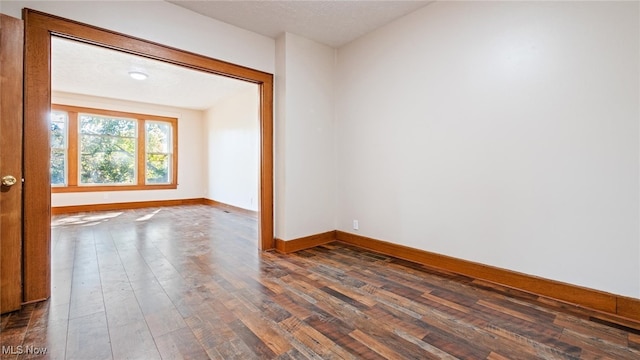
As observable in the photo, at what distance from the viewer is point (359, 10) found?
116 inches

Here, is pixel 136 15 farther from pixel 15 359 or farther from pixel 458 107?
pixel 458 107

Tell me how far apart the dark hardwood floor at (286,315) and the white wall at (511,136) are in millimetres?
416

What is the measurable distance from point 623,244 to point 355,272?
1.99 m

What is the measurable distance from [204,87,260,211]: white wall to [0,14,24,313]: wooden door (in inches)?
139

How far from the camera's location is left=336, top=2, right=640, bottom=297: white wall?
194 centimetres

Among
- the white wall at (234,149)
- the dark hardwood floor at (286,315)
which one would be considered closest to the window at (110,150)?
the white wall at (234,149)

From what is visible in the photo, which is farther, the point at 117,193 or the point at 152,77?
the point at 117,193

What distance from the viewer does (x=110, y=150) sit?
22.2 feet

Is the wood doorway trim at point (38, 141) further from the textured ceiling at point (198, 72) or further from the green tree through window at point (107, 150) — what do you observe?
the green tree through window at point (107, 150)

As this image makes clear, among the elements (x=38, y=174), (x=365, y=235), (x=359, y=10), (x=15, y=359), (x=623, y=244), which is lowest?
(x=15, y=359)

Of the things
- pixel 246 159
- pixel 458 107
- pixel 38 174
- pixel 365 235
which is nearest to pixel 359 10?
pixel 458 107

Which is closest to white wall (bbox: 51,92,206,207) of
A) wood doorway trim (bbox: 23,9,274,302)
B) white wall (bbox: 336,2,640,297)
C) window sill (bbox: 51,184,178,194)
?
window sill (bbox: 51,184,178,194)

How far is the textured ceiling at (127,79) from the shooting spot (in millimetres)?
4125

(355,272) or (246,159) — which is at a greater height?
(246,159)
